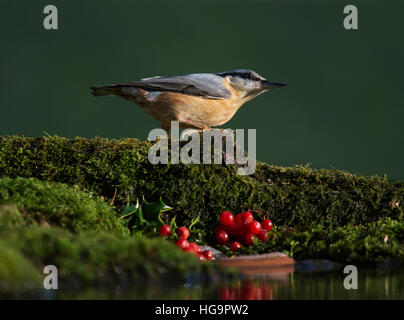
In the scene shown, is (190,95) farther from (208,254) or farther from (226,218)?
(208,254)

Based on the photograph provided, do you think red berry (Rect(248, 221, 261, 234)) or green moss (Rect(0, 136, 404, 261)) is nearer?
red berry (Rect(248, 221, 261, 234))

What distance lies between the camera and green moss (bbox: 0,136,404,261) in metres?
4.16

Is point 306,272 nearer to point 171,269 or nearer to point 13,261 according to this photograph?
point 171,269

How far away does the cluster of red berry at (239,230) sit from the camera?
12.9 ft

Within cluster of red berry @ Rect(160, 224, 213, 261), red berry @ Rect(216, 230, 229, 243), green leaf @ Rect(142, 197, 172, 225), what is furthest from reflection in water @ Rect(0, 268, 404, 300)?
green leaf @ Rect(142, 197, 172, 225)

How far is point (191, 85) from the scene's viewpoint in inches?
202

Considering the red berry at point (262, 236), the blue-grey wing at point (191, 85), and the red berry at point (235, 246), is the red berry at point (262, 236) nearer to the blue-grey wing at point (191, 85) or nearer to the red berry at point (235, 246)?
the red berry at point (235, 246)

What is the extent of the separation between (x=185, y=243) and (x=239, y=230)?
66cm

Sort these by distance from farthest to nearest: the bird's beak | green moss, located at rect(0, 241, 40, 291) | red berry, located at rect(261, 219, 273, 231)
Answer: the bird's beak → red berry, located at rect(261, 219, 273, 231) → green moss, located at rect(0, 241, 40, 291)

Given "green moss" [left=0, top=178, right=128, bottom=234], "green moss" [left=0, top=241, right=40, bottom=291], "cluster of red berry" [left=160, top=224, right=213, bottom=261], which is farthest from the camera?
"cluster of red berry" [left=160, top=224, right=213, bottom=261]

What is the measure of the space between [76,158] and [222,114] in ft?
5.32

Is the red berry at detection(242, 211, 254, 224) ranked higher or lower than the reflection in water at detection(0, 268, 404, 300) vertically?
higher

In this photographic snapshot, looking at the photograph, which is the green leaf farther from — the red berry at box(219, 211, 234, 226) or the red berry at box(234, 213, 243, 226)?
the red berry at box(234, 213, 243, 226)

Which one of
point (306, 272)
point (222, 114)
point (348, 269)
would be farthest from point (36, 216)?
point (222, 114)
